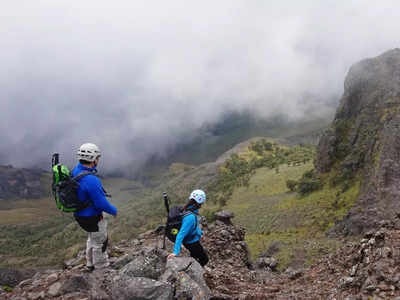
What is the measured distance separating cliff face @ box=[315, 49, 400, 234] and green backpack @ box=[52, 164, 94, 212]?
25.0m

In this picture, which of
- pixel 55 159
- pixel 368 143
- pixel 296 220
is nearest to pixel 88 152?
pixel 55 159

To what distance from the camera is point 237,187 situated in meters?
95.9

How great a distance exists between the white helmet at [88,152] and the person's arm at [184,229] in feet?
11.6

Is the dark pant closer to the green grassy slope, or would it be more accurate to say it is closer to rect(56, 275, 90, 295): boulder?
rect(56, 275, 90, 295): boulder

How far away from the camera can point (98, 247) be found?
407 inches

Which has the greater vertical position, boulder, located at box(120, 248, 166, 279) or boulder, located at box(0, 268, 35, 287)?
boulder, located at box(120, 248, 166, 279)

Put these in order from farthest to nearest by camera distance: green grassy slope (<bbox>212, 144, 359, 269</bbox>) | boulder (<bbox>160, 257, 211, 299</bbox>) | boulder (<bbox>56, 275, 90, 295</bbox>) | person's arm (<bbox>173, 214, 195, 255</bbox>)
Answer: green grassy slope (<bbox>212, 144, 359, 269</bbox>) → boulder (<bbox>56, 275, 90, 295</bbox>) → person's arm (<bbox>173, 214, 195, 255</bbox>) → boulder (<bbox>160, 257, 211, 299</bbox>)

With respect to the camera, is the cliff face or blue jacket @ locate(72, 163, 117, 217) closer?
blue jacket @ locate(72, 163, 117, 217)

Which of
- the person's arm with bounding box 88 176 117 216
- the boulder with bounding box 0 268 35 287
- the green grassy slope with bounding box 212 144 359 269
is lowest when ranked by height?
the green grassy slope with bounding box 212 144 359 269

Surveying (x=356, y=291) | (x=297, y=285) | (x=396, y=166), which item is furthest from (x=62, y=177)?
(x=396, y=166)

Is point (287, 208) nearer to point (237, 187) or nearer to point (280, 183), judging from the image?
point (280, 183)

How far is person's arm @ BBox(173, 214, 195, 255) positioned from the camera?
9650mm

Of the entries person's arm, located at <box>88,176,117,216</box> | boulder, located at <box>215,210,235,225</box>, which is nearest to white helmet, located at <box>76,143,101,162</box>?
person's arm, located at <box>88,176,117,216</box>

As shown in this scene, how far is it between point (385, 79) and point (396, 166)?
17.1 meters
